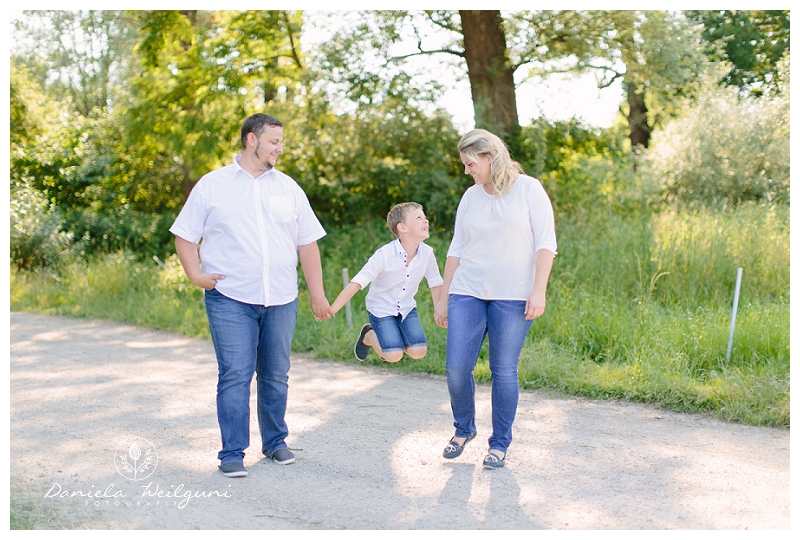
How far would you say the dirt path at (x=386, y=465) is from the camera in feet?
12.9

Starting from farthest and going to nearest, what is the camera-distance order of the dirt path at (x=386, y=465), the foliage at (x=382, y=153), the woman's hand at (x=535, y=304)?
the foliage at (x=382, y=153) → the woman's hand at (x=535, y=304) → the dirt path at (x=386, y=465)

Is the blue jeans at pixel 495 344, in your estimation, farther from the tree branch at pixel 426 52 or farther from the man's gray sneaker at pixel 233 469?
the tree branch at pixel 426 52

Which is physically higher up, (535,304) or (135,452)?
(535,304)

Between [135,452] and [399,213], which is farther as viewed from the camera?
[399,213]

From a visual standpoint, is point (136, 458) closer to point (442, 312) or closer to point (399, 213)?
point (442, 312)

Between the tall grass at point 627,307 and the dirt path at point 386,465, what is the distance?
0.45 m

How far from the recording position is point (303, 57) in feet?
48.5

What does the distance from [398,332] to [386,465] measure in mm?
1185

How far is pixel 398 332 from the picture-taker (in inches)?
223

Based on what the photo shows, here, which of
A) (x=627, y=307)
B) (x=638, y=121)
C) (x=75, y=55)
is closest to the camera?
(x=627, y=307)

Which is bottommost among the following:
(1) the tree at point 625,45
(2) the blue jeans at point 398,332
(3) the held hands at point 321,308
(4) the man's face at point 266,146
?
(2) the blue jeans at point 398,332

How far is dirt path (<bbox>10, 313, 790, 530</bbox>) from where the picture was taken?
154 inches

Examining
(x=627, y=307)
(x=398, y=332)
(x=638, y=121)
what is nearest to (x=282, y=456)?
(x=398, y=332)

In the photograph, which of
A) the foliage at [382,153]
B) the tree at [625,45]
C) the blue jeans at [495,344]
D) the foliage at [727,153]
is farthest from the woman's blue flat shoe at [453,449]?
the foliage at [727,153]
